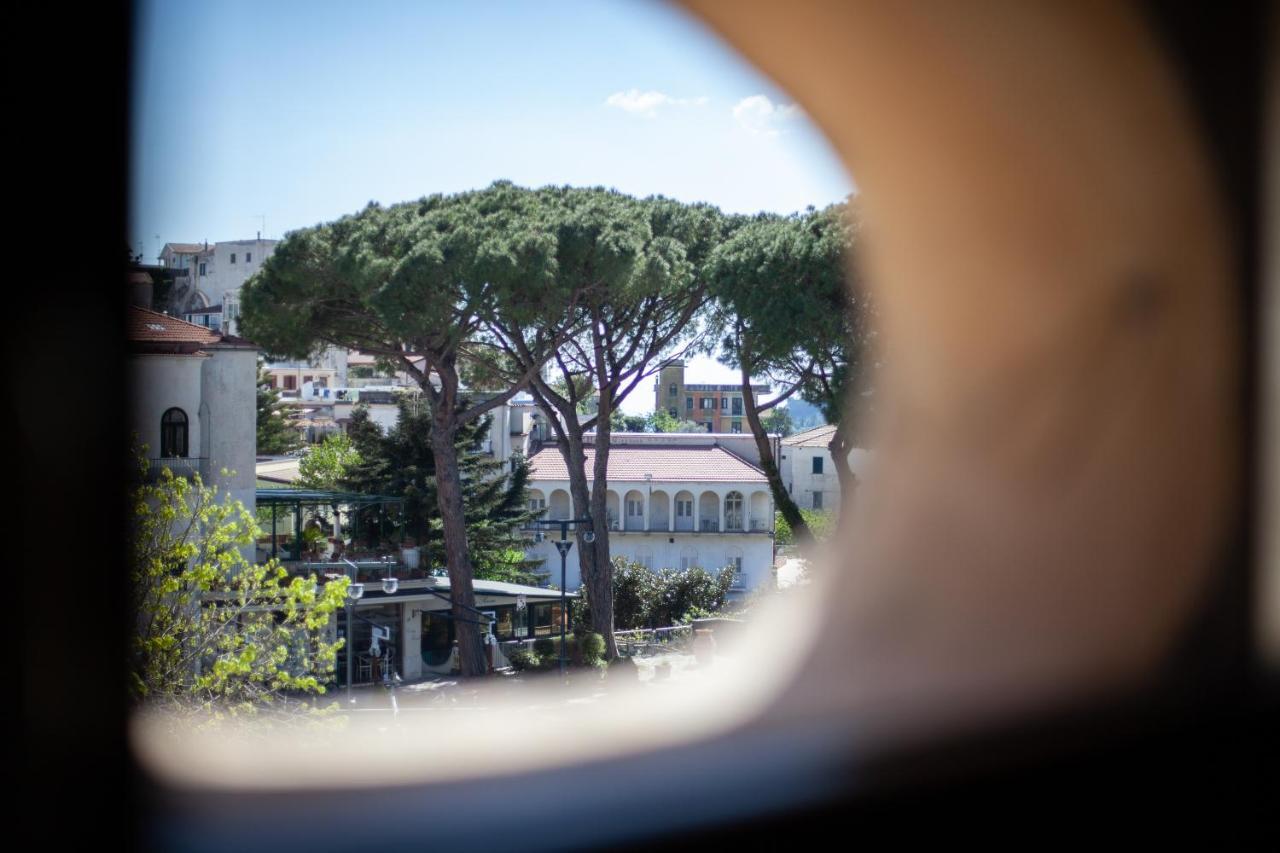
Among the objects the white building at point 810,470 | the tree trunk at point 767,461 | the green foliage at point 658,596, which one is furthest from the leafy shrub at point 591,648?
the white building at point 810,470

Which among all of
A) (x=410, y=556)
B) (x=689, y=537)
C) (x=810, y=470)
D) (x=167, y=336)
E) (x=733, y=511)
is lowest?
(x=689, y=537)

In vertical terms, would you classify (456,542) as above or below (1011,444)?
below

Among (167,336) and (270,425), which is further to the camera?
(270,425)

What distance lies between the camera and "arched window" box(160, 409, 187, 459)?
9.55 meters

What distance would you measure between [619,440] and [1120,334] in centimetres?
1754

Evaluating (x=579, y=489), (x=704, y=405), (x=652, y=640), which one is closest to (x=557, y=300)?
(x=579, y=489)

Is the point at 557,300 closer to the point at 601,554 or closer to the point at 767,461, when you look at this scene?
the point at 767,461

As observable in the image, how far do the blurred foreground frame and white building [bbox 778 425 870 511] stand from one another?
13.7m

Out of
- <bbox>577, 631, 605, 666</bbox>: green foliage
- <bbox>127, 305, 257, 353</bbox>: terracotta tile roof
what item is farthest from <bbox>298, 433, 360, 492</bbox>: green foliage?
<bbox>127, 305, 257, 353</bbox>: terracotta tile roof

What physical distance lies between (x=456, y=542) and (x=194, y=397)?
3.33 meters

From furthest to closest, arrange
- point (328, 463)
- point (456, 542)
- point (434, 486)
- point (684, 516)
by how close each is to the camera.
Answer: point (684, 516) → point (328, 463) → point (434, 486) → point (456, 542)

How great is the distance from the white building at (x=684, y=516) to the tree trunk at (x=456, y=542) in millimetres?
9446

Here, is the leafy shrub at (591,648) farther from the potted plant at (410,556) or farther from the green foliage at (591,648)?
the potted plant at (410,556)

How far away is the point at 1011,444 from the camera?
6.48 metres
